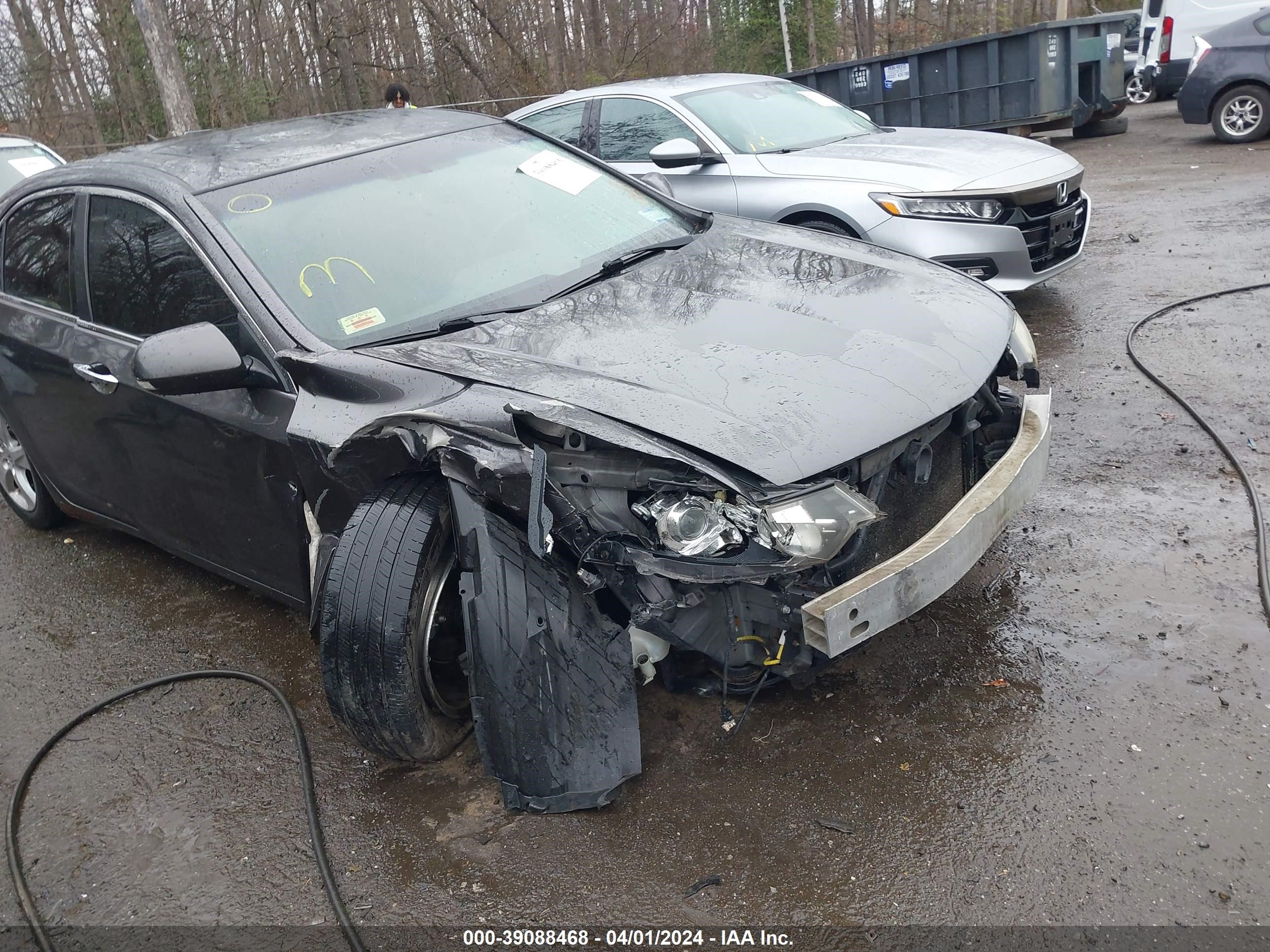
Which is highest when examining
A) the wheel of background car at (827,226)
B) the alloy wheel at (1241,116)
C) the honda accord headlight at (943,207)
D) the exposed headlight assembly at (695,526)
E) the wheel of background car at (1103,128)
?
the exposed headlight assembly at (695,526)

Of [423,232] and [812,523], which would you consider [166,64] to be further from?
[812,523]

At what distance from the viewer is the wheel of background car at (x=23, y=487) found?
4.81 m

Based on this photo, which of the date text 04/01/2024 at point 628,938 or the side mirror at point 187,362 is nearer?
the date text 04/01/2024 at point 628,938

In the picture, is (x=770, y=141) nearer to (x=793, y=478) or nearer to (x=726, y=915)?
(x=793, y=478)

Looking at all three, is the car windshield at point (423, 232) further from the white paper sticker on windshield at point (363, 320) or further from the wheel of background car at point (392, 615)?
the wheel of background car at point (392, 615)

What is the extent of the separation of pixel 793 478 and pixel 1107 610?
1.54m

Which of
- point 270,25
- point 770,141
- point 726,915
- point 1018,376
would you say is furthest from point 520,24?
point 726,915

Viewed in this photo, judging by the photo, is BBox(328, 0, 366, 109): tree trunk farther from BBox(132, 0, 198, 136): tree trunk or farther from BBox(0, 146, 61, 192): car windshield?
BBox(0, 146, 61, 192): car windshield

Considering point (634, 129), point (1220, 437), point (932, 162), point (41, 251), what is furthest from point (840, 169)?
point (41, 251)

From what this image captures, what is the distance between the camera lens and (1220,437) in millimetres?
4305

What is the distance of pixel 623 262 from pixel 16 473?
3.31 metres

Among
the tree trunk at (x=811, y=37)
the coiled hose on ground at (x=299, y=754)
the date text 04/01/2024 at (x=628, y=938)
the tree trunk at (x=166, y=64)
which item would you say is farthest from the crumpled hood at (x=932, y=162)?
the tree trunk at (x=811, y=37)

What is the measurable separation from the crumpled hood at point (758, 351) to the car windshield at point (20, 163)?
7.89 m

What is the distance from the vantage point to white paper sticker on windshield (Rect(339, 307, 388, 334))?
10.1 feet
